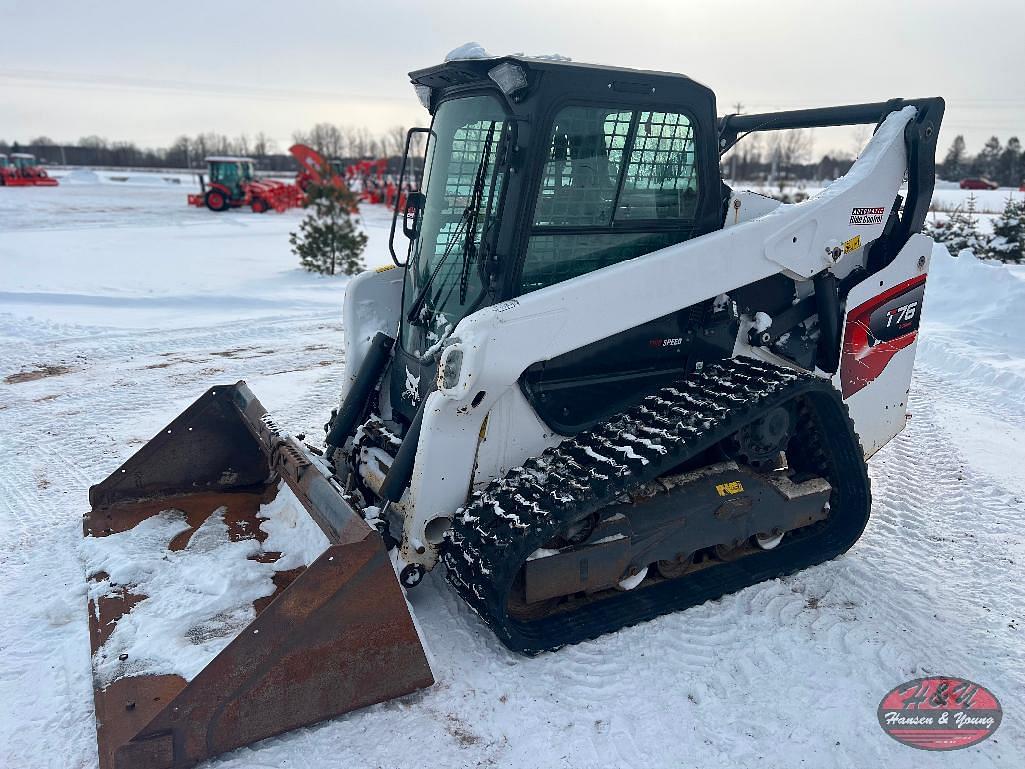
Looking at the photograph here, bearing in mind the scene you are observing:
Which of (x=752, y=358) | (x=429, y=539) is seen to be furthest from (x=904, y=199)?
(x=429, y=539)

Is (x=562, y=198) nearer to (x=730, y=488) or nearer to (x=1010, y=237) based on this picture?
(x=730, y=488)

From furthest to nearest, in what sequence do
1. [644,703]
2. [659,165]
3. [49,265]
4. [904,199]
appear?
[49,265] < [904,199] < [659,165] < [644,703]

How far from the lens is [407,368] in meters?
4.71

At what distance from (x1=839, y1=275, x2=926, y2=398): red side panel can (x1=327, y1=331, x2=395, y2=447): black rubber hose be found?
9.67 feet

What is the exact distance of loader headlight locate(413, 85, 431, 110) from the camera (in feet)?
15.1

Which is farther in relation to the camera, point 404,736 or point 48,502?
point 48,502

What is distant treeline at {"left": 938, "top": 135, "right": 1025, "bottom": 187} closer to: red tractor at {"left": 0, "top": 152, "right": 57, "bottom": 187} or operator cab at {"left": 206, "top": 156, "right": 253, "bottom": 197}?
operator cab at {"left": 206, "top": 156, "right": 253, "bottom": 197}

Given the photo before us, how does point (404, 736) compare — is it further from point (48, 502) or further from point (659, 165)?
point (48, 502)

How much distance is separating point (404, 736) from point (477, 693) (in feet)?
1.33

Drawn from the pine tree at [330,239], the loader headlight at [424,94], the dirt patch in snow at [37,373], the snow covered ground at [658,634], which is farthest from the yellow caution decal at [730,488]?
the pine tree at [330,239]

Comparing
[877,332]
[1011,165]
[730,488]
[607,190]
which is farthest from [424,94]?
[1011,165]

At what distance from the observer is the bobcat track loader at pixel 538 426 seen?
337 cm

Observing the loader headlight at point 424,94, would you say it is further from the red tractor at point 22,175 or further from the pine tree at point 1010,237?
the red tractor at point 22,175

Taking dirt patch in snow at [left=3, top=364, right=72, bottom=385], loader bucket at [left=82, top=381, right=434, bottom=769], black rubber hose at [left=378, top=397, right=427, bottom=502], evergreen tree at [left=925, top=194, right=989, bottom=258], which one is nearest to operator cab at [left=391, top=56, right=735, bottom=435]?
black rubber hose at [left=378, top=397, right=427, bottom=502]
